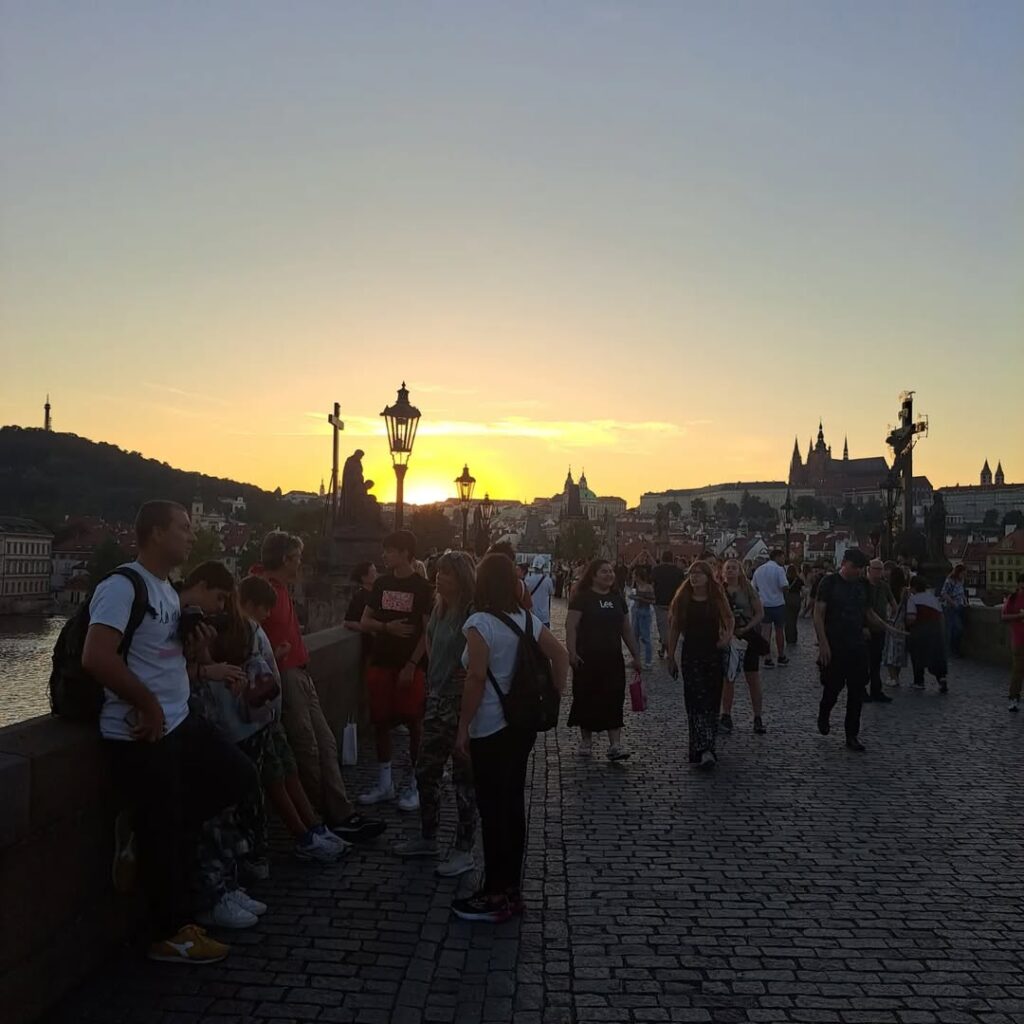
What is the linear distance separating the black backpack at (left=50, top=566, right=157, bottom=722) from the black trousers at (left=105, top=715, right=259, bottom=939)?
17cm

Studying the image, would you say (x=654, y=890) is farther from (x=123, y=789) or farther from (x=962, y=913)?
Result: (x=123, y=789)

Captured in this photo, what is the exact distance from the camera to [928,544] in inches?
1084

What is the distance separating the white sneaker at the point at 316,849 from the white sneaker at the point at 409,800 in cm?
115

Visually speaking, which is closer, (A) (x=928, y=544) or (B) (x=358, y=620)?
(B) (x=358, y=620)

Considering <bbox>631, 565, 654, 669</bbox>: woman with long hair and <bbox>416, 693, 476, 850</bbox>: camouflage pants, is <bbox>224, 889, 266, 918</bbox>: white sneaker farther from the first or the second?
<bbox>631, 565, 654, 669</bbox>: woman with long hair

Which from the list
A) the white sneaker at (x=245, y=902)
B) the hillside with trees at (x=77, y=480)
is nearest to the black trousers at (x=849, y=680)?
the white sneaker at (x=245, y=902)

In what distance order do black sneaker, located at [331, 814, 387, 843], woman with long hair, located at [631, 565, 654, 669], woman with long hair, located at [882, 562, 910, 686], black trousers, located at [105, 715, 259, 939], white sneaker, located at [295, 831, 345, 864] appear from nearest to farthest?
black trousers, located at [105, 715, 259, 939] → white sneaker, located at [295, 831, 345, 864] → black sneaker, located at [331, 814, 387, 843] → woman with long hair, located at [882, 562, 910, 686] → woman with long hair, located at [631, 565, 654, 669]

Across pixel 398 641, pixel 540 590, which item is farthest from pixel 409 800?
pixel 540 590

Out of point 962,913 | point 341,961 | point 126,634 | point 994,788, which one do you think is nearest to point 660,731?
point 994,788

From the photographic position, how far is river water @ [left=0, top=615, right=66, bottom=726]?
24312 mm

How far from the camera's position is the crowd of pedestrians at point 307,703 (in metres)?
4.09

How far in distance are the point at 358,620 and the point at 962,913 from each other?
14.2 ft

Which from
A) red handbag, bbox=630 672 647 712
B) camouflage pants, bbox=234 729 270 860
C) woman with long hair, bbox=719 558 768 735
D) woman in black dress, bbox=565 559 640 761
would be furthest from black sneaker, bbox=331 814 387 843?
woman with long hair, bbox=719 558 768 735

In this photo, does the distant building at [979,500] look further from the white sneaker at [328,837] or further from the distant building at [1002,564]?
the white sneaker at [328,837]
